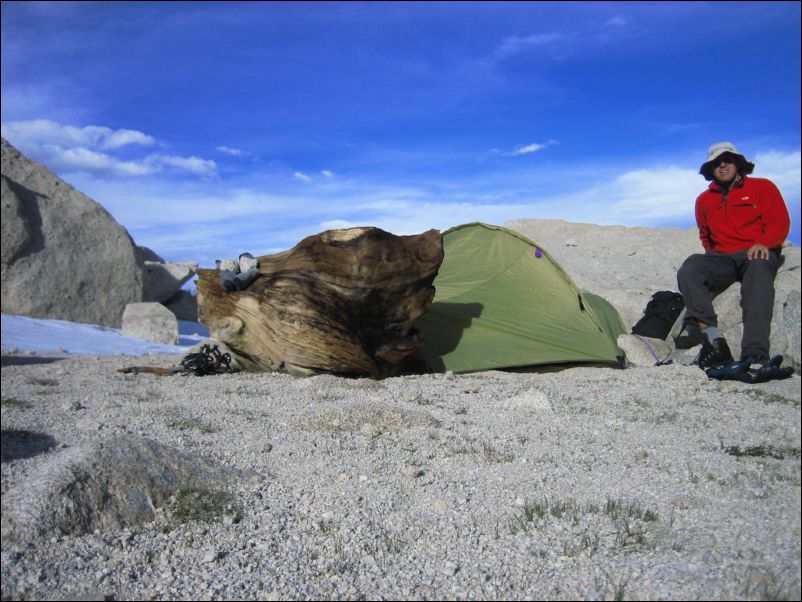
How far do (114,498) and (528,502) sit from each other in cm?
220

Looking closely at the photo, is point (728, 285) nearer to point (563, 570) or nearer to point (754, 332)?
point (754, 332)

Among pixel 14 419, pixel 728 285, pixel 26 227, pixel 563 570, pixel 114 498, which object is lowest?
pixel 563 570

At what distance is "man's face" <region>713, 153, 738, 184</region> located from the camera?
313 inches

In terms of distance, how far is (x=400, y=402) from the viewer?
687cm

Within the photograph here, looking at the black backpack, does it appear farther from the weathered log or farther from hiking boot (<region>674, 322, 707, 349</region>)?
the weathered log

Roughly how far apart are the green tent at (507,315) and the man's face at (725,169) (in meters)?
2.62

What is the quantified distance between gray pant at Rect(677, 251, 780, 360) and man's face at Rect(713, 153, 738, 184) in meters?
0.92

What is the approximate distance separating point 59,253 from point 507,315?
9.50 meters

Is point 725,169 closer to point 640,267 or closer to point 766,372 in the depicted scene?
point 766,372

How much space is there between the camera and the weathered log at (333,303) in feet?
25.6

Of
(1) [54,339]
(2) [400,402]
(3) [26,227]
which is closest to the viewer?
(2) [400,402]

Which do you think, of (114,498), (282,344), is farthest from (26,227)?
(114,498)

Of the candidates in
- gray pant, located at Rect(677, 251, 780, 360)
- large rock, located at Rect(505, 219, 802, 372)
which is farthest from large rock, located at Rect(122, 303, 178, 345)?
gray pant, located at Rect(677, 251, 780, 360)

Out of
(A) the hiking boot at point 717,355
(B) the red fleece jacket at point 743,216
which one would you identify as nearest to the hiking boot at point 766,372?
(A) the hiking boot at point 717,355
